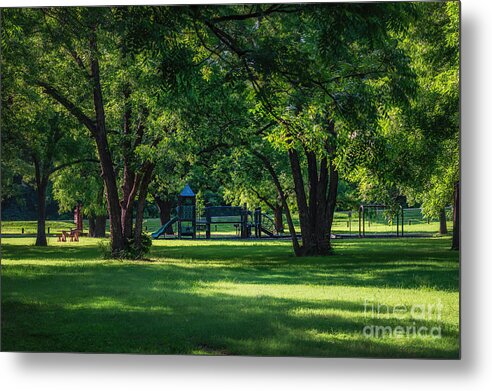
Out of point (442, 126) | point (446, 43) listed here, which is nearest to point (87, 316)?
point (442, 126)

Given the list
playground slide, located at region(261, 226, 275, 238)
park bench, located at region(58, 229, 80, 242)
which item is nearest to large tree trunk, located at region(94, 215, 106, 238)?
park bench, located at region(58, 229, 80, 242)

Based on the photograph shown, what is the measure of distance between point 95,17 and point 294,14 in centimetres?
210

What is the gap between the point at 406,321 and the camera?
7230 mm

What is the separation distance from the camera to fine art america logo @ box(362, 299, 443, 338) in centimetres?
715

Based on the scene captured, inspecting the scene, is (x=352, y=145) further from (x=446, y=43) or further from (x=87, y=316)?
(x=87, y=316)

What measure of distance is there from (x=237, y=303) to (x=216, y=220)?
4407 millimetres

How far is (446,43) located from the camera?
7.99 m

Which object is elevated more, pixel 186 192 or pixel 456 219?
pixel 186 192

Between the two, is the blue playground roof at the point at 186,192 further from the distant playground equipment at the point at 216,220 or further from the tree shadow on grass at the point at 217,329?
the tree shadow on grass at the point at 217,329

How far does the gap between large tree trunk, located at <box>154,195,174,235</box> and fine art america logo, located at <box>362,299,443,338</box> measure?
410 centimetres

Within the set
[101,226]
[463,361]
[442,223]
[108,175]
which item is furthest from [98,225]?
[463,361]

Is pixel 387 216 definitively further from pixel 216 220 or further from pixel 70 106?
pixel 216 220

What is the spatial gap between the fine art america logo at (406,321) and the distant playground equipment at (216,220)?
2873 millimetres

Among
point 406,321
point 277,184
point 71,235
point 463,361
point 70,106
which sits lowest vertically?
point 463,361
